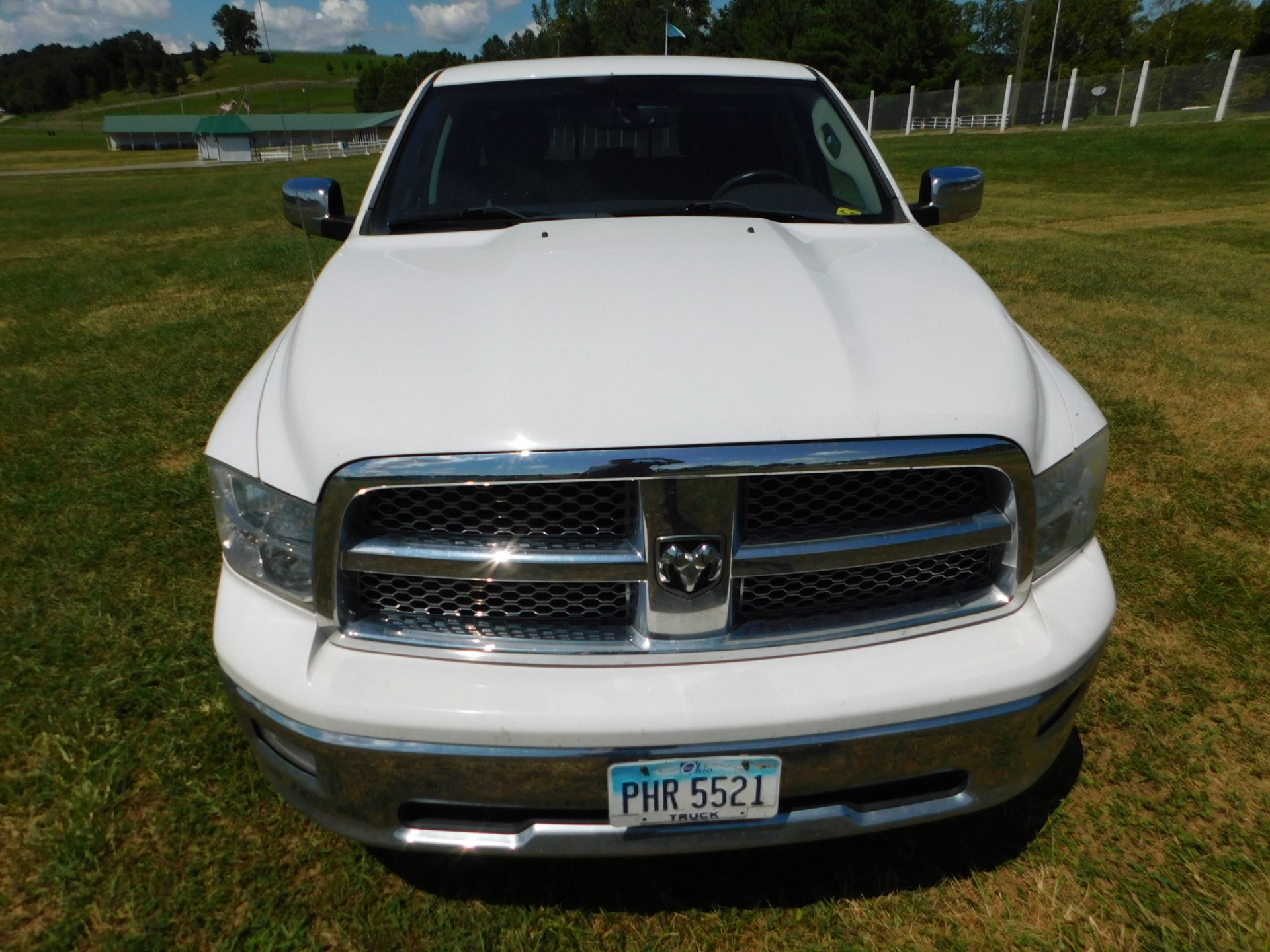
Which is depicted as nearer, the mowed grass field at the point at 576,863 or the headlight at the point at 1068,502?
the headlight at the point at 1068,502

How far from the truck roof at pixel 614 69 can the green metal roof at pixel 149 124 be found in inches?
3350

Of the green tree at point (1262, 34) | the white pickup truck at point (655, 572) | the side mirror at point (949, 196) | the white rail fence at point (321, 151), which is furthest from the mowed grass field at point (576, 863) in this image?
the green tree at point (1262, 34)

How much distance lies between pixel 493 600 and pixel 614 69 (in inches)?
87.4

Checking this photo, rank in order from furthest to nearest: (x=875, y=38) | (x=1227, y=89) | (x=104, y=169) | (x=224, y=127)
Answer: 1. (x=224, y=127)
2. (x=875, y=38)
3. (x=104, y=169)
4. (x=1227, y=89)

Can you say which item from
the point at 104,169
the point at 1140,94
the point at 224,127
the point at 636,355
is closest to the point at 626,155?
the point at 636,355

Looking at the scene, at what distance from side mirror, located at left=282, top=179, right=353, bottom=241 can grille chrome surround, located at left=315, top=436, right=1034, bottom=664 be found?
6.16 feet

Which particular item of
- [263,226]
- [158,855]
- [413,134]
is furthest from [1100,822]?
[263,226]

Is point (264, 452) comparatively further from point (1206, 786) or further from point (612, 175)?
point (1206, 786)

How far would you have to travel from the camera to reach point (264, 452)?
1.68 meters

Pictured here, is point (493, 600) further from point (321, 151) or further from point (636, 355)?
point (321, 151)

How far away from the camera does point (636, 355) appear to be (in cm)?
167

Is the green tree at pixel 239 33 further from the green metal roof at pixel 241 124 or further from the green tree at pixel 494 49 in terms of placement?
the green tree at pixel 494 49

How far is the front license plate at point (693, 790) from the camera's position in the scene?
5.02ft

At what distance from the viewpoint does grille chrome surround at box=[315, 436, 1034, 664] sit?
1501mm
